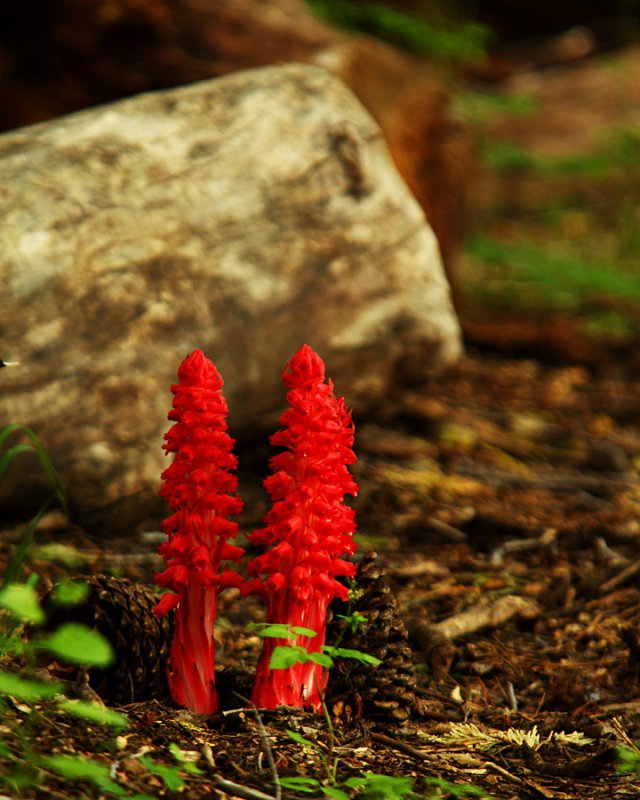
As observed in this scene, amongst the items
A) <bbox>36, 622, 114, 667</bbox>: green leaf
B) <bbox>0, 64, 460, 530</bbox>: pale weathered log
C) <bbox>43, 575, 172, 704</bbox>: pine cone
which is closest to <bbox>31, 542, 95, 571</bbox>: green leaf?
<bbox>0, 64, 460, 530</bbox>: pale weathered log

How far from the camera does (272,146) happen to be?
11.6ft

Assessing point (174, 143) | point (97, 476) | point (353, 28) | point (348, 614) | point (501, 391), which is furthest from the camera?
point (353, 28)

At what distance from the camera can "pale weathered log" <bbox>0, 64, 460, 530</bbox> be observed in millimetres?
2959

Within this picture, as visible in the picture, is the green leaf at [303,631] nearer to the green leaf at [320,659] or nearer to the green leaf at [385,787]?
the green leaf at [320,659]

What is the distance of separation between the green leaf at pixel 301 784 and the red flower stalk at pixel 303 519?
0.31m

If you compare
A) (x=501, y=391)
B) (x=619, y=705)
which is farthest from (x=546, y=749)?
(x=501, y=391)

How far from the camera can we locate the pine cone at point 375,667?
205 centimetres

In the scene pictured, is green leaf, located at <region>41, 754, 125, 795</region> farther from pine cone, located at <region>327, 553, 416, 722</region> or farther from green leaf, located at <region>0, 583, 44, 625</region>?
pine cone, located at <region>327, 553, 416, 722</region>

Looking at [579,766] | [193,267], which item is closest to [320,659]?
[579,766]

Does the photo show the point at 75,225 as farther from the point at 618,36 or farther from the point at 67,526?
the point at 618,36

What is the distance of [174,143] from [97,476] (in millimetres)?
1429

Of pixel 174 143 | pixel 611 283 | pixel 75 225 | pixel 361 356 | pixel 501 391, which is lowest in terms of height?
pixel 501 391

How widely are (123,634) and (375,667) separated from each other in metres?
0.63

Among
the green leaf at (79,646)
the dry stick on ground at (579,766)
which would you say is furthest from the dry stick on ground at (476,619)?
the green leaf at (79,646)
